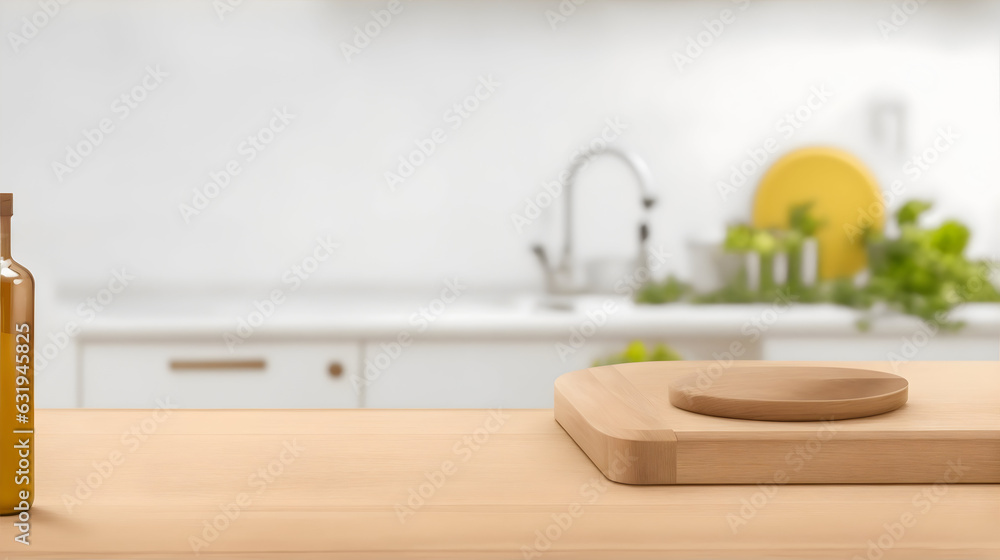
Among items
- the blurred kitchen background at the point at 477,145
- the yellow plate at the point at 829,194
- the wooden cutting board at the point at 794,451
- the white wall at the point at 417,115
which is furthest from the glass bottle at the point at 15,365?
the yellow plate at the point at 829,194

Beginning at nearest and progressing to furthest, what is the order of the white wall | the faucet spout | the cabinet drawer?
1. the cabinet drawer
2. the faucet spout
3. the white wall

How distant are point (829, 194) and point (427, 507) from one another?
2.31m

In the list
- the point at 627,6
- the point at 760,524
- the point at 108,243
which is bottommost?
the point at 760,524

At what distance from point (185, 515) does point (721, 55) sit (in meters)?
2.42

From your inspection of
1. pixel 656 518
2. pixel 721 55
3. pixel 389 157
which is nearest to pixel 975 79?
pixel 721 55

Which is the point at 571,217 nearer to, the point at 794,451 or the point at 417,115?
the point at 417,115

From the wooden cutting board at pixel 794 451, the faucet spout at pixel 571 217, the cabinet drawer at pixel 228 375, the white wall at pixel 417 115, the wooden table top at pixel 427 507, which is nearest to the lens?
the wooden table top at pixel 427 507

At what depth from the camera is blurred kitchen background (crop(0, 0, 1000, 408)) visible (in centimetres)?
264

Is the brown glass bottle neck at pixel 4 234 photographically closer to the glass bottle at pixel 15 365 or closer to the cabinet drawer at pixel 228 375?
the glass bottle at pixel 15 365

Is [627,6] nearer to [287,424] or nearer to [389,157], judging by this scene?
[389,157]

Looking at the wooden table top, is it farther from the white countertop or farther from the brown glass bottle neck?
the white countertop

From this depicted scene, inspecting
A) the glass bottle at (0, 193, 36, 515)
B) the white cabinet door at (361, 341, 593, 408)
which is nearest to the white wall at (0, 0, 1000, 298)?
the white cabinet door at (361, 341, 593, 408)

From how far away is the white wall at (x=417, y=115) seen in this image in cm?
266

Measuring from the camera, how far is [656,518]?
651 mm
